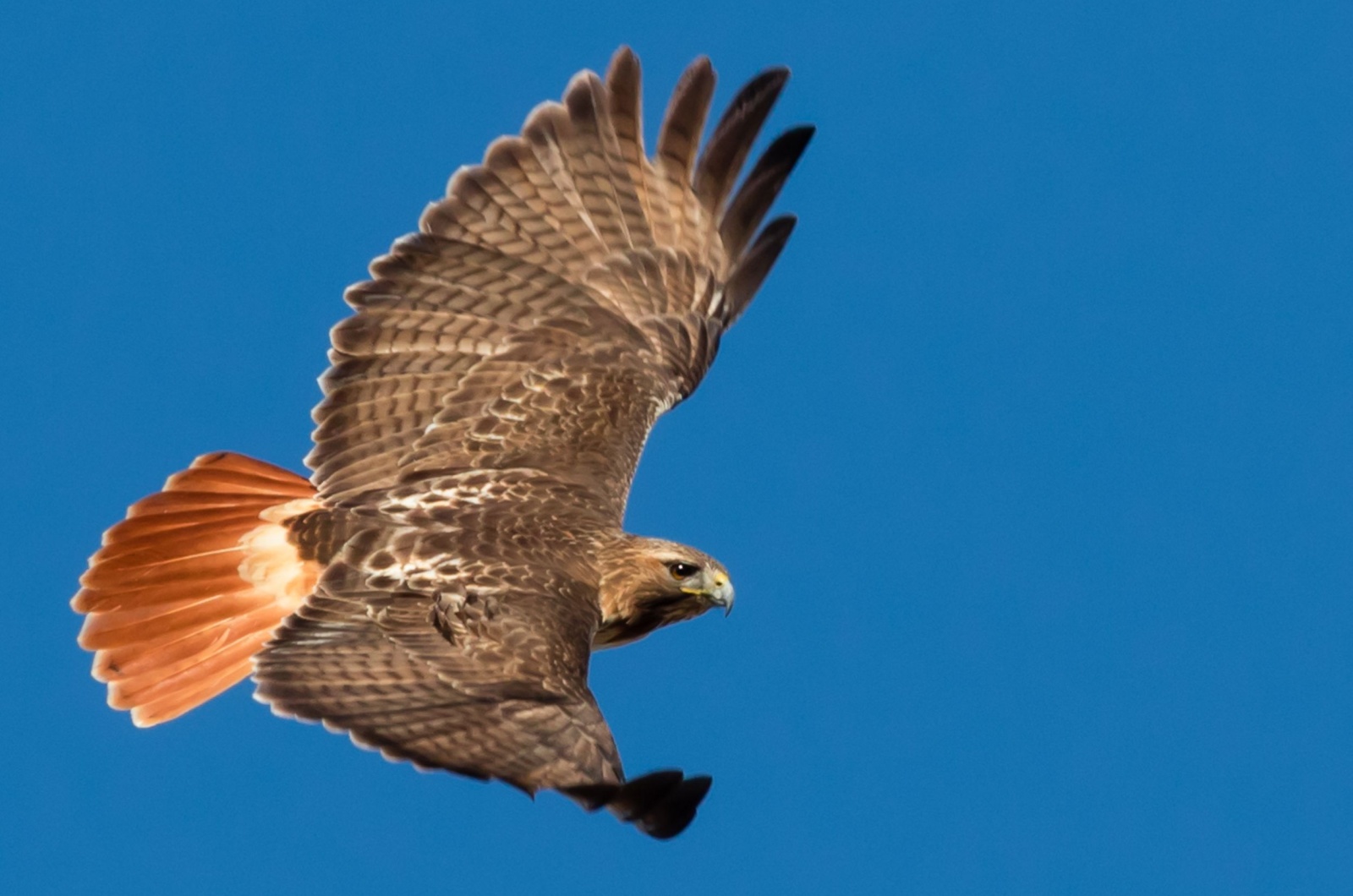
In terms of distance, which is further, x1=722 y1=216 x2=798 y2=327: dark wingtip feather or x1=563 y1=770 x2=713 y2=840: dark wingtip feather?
x1=722 y1=216 x2=798 y2=327: dark wingtip feather

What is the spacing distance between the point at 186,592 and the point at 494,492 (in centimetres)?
159

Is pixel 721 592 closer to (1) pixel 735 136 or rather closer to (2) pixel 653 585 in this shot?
(2) pixel 653 585

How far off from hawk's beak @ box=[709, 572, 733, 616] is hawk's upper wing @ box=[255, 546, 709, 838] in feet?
2.36

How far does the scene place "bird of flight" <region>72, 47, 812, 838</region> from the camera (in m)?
9.46

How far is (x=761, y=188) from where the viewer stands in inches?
481

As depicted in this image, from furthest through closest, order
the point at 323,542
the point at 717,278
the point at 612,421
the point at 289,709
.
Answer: the point at 717,278 → the point at 612,421 → the point at 323,542 → the point at 289,709

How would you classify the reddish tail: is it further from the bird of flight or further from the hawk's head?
the hawk's head

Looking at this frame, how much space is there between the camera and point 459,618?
391 inches

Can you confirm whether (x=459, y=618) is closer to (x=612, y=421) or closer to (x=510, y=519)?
(x=510, y=519)

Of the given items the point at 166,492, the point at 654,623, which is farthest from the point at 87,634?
the point at 654,623

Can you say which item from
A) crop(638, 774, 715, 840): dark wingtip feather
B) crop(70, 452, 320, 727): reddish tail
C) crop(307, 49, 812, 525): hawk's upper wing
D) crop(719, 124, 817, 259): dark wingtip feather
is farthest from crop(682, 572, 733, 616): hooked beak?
crop(638, 774, 715, 840): dark wingtip feather

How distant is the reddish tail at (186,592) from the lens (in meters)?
10.7

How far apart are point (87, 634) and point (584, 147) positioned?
3.70 metres

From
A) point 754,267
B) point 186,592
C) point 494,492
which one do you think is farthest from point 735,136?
point 186,592
